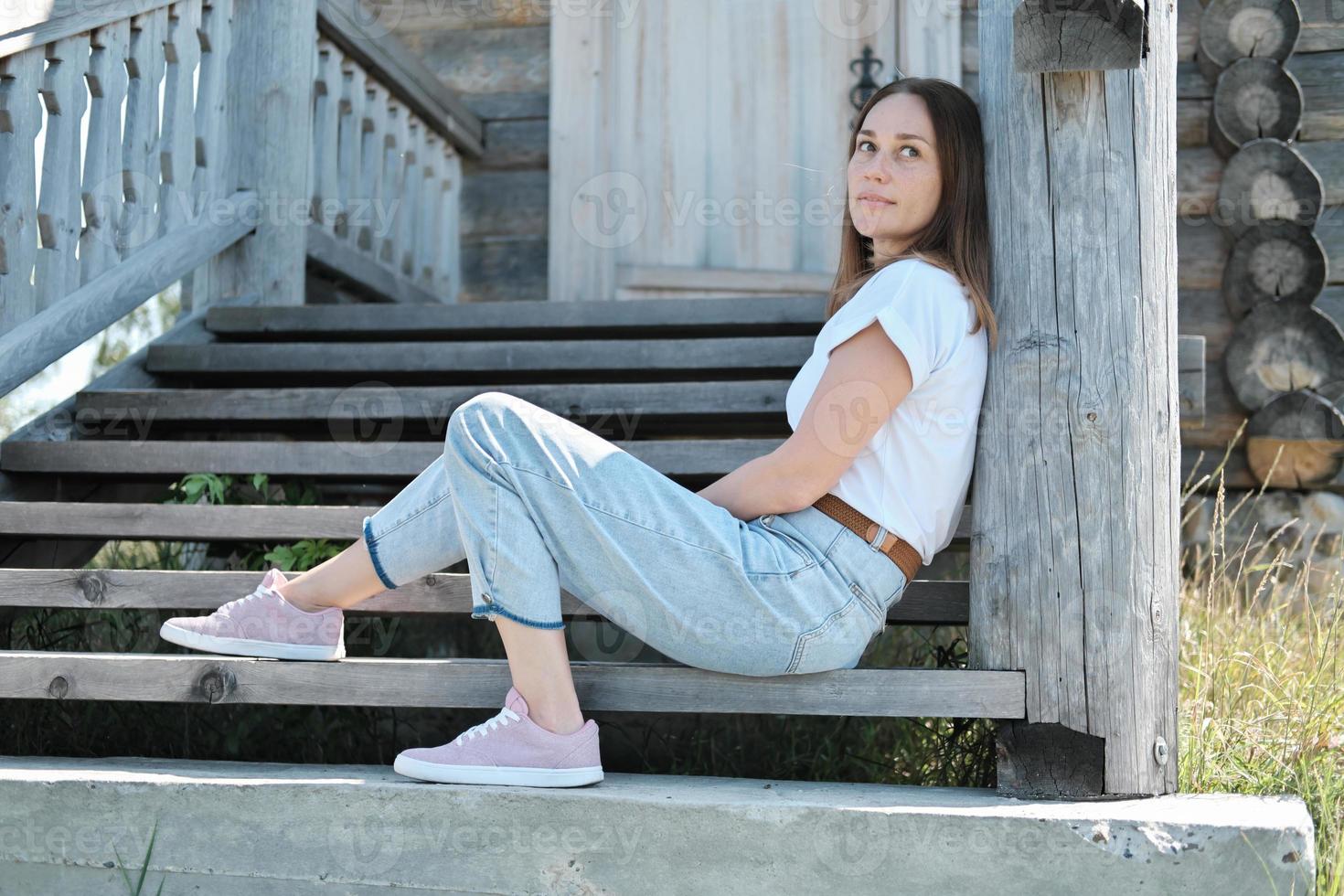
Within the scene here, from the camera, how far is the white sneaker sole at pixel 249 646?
2.14 meters

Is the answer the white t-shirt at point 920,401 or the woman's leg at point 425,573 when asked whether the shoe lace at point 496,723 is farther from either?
the white t-shirt at point 920,401

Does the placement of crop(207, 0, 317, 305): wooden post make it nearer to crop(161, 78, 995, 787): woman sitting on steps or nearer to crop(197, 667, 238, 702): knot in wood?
crop(197, 667, 238, 702): knot in wood

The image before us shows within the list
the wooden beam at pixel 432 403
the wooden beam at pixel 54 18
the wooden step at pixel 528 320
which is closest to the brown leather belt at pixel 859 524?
the wooden beam at pixel 432 403

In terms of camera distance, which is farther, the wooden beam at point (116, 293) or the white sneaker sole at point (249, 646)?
the wooden beam at point (116, 293)

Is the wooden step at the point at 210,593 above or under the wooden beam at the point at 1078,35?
under

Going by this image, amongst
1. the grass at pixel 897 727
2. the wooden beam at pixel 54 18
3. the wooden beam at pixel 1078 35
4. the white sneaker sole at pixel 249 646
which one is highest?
the wooden beam at pixel 54 18

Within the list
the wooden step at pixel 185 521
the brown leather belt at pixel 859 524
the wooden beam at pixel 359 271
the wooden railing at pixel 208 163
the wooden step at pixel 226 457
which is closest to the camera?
the brown leather belt at pixel 859 524

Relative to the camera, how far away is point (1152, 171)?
6.35 feet

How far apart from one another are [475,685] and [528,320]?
1852mm

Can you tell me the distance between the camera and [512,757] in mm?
1860

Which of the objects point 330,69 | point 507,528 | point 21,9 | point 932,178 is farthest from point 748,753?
point 330,69

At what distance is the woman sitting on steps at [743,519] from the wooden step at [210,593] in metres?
0.33

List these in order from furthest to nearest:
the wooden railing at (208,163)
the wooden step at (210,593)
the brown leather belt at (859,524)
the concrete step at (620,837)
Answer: the wooden railing at (208,163)
the wooden step at (210,593)
the brown leather belt at (859,524)
the concrete step at (620,837)

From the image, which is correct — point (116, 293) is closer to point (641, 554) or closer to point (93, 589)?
point (93, 589)
